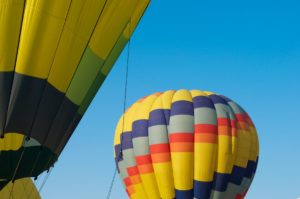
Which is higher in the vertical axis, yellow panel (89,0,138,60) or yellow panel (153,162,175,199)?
yellow panel (89,0,138,60)

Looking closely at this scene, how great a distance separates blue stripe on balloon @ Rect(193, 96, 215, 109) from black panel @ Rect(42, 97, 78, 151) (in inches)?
477

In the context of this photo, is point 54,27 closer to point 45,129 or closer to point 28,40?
point 28,40

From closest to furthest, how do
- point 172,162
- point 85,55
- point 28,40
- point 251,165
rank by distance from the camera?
point 28,40, point 85,55, point 172,162, point 251,165

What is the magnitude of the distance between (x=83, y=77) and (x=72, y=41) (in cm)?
82

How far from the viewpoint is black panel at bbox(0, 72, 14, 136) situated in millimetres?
8641

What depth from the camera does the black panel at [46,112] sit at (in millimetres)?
9000

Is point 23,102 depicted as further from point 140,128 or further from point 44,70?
point 140,128

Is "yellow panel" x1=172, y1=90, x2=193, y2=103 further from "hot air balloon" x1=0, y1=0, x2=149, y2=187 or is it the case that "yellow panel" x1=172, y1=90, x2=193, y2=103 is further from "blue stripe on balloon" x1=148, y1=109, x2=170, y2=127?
"hot air balloon" x1=0, y1=0, x2=149, y2=187

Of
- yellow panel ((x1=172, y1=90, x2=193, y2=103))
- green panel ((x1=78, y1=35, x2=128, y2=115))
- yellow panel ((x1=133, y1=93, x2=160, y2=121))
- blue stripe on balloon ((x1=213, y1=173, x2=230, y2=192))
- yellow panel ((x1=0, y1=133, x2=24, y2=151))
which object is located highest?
green panel ((x1=78, y1=35, x2=128, y2=115))

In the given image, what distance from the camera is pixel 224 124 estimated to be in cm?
2092

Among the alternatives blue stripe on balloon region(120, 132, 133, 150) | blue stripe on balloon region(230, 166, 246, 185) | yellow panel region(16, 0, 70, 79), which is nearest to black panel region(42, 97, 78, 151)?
yellow panel region(16, 0, 70, 79)

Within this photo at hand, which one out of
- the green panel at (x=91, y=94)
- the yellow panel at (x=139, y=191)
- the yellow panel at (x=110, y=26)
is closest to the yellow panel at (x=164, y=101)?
the yellow panel at (x=139, y=191)

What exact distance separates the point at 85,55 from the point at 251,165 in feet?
46.5

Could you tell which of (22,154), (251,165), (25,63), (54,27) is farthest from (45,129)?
(251,165)
